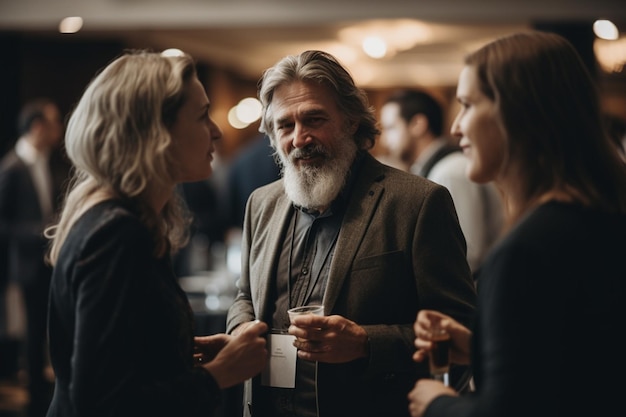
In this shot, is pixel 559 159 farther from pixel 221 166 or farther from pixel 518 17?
pixel 221 166

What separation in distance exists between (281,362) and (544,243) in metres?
1.00

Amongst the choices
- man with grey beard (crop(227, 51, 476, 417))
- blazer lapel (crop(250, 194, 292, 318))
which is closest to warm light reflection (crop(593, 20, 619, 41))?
man with grey beard (crop(227, 51, 476, 417))

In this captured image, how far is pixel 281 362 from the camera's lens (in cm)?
214

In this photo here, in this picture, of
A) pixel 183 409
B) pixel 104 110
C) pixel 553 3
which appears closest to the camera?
pixel 183 409

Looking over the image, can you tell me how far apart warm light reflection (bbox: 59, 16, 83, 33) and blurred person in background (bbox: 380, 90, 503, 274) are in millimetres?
4064

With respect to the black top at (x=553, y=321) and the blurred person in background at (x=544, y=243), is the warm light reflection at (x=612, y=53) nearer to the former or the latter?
the blurred person in background at (x=544, y=243)

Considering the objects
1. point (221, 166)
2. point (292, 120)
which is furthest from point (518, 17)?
point (292, 120)

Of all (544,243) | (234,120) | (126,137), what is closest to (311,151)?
(126,137)

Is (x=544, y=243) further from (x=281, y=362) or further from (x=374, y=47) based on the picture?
(x=374, y=47)

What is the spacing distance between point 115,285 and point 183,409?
313 millimetres

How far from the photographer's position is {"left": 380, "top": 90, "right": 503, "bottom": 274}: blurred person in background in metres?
3.96

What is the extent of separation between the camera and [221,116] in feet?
39.4

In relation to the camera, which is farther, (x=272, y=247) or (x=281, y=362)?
(x=272, y=247)

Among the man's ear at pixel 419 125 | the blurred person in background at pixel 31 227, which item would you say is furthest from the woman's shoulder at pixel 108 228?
the blurred person in background at pixel 31 227
